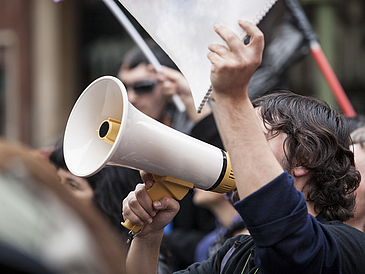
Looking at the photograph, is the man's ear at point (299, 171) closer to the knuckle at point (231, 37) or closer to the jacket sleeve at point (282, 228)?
the jacket sleeve at point (282, 228)

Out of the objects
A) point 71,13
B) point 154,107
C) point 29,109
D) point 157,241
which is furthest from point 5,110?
point 157,241

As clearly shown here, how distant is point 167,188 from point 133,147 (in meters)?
0.24

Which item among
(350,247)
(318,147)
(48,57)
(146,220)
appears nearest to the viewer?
(350,247)

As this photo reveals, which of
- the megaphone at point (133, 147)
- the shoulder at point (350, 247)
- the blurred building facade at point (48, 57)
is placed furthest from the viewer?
the blurred building facade at point (48, 57)

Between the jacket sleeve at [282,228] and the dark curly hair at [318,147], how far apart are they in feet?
1.11

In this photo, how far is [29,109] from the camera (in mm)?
7688

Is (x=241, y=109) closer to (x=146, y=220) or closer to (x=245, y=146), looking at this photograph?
(x=245, y=146)

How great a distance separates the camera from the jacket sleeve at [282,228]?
981 millimetres

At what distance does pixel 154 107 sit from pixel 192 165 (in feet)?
5.84

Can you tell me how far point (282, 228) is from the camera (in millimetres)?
975

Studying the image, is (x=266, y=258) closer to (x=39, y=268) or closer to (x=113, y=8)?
(x=39, y=268)

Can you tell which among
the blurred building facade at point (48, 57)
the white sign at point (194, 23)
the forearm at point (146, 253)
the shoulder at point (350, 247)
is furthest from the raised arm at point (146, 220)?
the blurred building facade at point (48, 57)

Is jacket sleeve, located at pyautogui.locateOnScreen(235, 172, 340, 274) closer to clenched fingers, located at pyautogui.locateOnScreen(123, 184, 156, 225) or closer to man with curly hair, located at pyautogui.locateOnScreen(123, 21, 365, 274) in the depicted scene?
man with curly hair, located at pyautogui.locateOnScreen(123, 21, 365, 274)

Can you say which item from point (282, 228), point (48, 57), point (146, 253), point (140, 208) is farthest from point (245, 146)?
point (48, 57)
